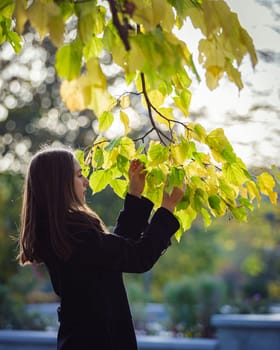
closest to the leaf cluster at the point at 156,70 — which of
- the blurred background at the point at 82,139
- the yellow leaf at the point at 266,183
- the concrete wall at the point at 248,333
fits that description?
the yellow leaf at the point at 266,183

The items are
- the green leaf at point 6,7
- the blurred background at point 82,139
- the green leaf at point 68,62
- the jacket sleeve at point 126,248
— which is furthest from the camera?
the blurred background at point 82,139

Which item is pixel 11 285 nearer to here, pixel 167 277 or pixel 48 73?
pixel 48 73

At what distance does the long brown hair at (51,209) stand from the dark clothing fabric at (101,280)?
40 millimetres

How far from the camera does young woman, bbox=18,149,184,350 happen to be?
2.14m

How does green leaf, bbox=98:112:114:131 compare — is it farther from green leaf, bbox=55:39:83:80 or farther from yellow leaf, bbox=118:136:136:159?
green leaf, bbox=55:39:83:80

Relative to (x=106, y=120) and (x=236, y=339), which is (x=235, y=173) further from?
(x=236, y=339)

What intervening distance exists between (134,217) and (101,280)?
0.25m

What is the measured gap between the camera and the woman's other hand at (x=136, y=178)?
2320 mm

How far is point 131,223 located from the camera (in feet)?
7.79

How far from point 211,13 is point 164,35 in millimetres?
174

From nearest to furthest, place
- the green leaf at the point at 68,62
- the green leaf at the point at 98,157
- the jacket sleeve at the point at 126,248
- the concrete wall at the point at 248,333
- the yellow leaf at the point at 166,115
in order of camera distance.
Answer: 1. the green leaf at the point at 68,62
2. the jacket sleeve at the point at 126,248
3. the yellow leaf at the point at 166,115
4. the green leaf at the point at 98,157
5. the concrete wall at the point at 248,333

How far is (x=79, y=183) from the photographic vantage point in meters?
2.31

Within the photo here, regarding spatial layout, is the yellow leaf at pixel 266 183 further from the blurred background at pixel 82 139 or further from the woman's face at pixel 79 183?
the blurred background at pixel 82 139

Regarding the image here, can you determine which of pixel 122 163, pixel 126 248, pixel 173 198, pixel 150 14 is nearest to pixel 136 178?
pixel 122 163
